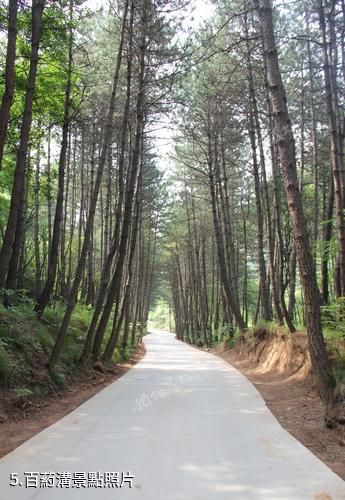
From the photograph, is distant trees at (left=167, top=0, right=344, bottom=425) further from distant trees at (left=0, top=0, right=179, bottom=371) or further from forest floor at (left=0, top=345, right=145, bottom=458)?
forest floor at (left=0, top=345, right=145, bottom=458)

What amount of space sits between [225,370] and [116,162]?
1067 cm

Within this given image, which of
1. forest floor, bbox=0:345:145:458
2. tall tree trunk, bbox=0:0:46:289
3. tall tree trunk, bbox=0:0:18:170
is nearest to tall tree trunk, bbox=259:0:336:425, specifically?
forest floor, bbox=0:345:145:458

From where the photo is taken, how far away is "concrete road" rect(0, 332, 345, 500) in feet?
11.2

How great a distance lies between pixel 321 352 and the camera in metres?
5.89

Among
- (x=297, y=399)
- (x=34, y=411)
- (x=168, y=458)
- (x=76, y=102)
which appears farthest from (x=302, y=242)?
(x=76, y=102)

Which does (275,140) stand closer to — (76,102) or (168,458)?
(76,102)

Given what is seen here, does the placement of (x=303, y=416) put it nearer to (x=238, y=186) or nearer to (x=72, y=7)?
(x=72, y=7)

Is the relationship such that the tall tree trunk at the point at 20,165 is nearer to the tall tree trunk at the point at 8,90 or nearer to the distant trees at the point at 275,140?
the tall tree trunk at the point at 8,90

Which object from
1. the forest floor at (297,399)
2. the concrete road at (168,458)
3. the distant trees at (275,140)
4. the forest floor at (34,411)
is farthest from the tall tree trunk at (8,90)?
the forest floor at (297,399)

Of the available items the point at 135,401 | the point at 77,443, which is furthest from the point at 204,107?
the point at 77,443

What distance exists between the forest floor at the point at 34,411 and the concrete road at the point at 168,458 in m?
0.23

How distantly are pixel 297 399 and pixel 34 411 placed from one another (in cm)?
452

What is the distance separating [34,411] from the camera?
6543mm

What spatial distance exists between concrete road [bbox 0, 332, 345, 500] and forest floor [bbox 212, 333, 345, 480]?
0.72 feet
